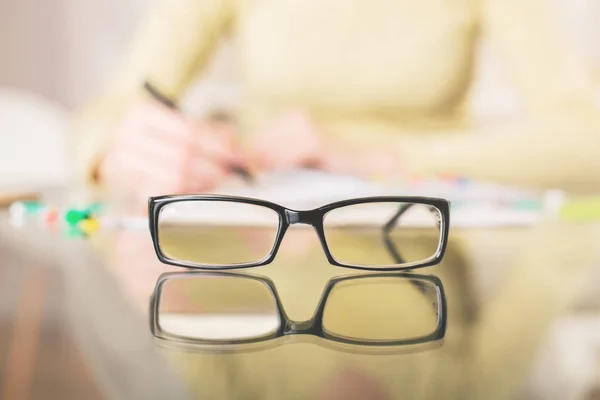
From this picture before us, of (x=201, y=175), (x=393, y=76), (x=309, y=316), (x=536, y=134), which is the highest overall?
(x=393, y=76)

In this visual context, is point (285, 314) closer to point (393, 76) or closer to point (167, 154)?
point (167, 154)

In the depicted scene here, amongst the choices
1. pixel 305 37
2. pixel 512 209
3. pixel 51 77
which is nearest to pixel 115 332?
pixel 512 209

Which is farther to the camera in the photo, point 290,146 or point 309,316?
point 290,146

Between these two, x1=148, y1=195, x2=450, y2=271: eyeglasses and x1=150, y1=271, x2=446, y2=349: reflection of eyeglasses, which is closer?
x1=150, y1=271, x2=446, y2=349: reflection of eyeglasses

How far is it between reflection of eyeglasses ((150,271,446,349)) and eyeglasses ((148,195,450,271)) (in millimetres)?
20

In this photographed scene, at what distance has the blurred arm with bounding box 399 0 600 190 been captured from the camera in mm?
1028

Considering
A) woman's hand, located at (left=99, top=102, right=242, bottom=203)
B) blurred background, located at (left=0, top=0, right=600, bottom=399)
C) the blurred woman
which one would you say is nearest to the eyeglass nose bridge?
woman's hand, located at (left=99, top=102, right=242, bottom=203)

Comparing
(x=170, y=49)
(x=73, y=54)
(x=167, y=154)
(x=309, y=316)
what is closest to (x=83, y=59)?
(x=73, y=54)

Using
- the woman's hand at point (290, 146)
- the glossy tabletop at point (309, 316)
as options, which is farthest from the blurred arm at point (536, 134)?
the glossy tabletop at point (309, 316)

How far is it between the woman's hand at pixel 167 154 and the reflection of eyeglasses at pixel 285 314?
26 cm

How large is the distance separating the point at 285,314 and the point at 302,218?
0.35 ft

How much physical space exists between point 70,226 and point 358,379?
410 millimetres

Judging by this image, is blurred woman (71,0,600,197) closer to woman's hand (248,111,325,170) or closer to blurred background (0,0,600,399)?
woman's hand (248,111,325,170)

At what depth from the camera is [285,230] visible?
1.25 ft
